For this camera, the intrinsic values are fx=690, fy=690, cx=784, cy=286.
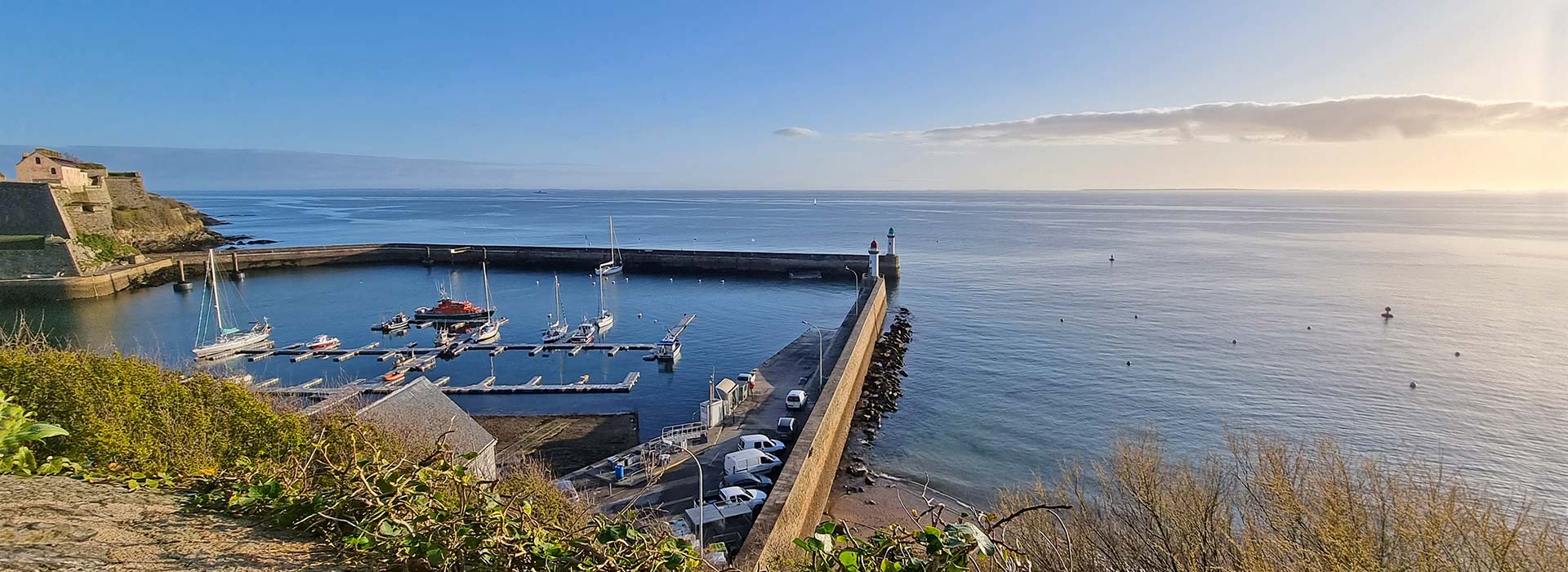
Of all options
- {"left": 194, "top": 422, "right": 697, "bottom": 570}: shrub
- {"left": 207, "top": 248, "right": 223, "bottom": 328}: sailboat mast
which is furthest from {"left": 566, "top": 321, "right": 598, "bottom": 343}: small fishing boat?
{"left": 194, "top": 422, "right": 697, "bottom": 570}: shrub

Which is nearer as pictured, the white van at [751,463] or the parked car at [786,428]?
the white van at [751,463]

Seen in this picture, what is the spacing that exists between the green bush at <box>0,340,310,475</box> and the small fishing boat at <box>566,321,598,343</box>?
2773 cm

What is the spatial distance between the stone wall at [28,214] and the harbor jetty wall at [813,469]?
57.7 m

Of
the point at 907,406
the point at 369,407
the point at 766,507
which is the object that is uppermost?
the point at 369,407

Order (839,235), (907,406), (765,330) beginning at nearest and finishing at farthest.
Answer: (907,406)
(765,330)
(839,235)

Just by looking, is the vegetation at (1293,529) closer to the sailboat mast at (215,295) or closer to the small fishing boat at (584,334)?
the small fishing boat at (584,334)

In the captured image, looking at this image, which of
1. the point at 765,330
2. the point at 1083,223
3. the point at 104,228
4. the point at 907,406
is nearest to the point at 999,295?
the point at 765,330

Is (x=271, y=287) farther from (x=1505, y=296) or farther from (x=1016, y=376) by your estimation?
(x=1505, y=296)

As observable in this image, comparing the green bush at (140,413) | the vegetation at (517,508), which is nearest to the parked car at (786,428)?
the vegetation at (517,508)

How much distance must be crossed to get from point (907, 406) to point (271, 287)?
51.8 metres

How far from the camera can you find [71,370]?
562 cm

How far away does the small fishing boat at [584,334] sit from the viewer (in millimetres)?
35625

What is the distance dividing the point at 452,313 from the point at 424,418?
2971cm

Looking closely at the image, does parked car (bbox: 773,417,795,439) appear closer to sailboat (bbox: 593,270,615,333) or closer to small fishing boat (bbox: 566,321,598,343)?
small fishing boat (bbox: 566,321,598,343)
